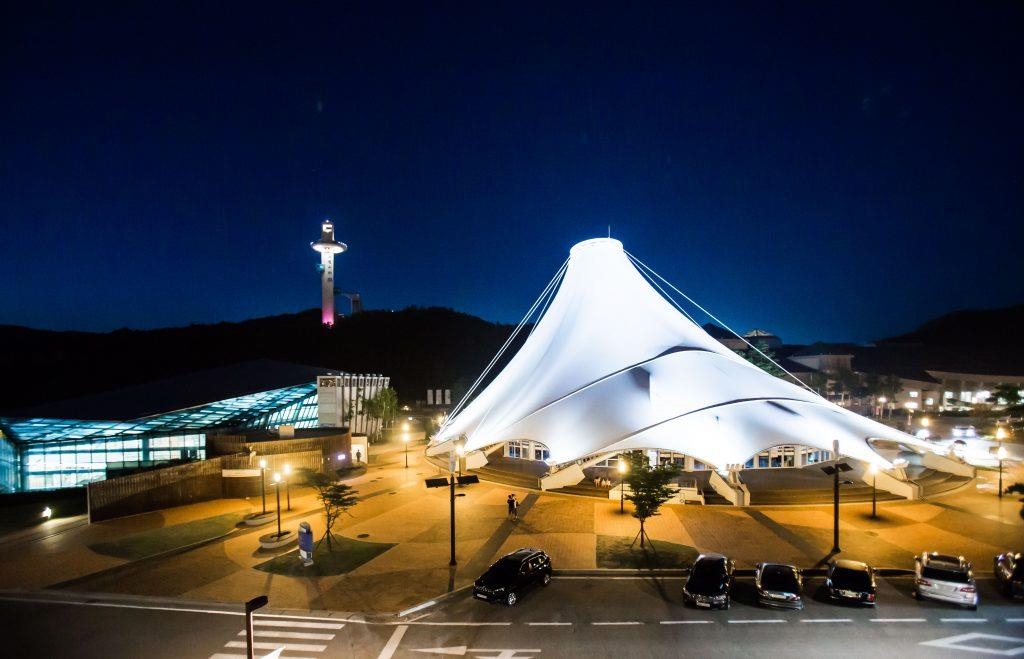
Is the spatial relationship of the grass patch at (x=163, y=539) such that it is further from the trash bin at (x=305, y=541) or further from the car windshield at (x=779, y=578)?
the car windshield at (x=779, y=578)

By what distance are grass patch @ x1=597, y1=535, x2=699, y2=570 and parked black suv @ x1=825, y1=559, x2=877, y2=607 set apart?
2.83 m

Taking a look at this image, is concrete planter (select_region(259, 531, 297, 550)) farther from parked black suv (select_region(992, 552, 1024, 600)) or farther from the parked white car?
parked black suv (select_region(992, 552, 1024, 600))

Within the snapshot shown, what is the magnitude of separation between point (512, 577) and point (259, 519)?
963 cm

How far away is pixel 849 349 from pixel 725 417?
2847 inches

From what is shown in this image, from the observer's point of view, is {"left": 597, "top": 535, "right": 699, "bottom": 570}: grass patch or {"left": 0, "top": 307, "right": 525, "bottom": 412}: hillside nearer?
{"left": 597, "top": 535, "right": 699, "bottom": 570}: grass patch

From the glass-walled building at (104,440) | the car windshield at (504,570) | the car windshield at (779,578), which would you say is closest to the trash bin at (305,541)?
the car windshield at (504,570)

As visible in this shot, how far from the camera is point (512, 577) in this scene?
9.44 meters

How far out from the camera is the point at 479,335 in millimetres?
82312

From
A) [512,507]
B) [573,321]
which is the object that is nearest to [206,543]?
[512,507]

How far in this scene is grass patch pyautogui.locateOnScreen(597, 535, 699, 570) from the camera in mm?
11164

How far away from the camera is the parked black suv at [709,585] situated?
9.02m

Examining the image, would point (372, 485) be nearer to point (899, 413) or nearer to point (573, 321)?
point (573, 321)

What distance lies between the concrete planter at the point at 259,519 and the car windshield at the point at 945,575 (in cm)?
1668

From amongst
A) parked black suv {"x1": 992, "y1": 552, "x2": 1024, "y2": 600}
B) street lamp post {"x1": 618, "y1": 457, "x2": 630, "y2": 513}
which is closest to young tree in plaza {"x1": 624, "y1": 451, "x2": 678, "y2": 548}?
street lamp post {"x1": 618, "y1": 457, "x2": 630, "y2": 513}
